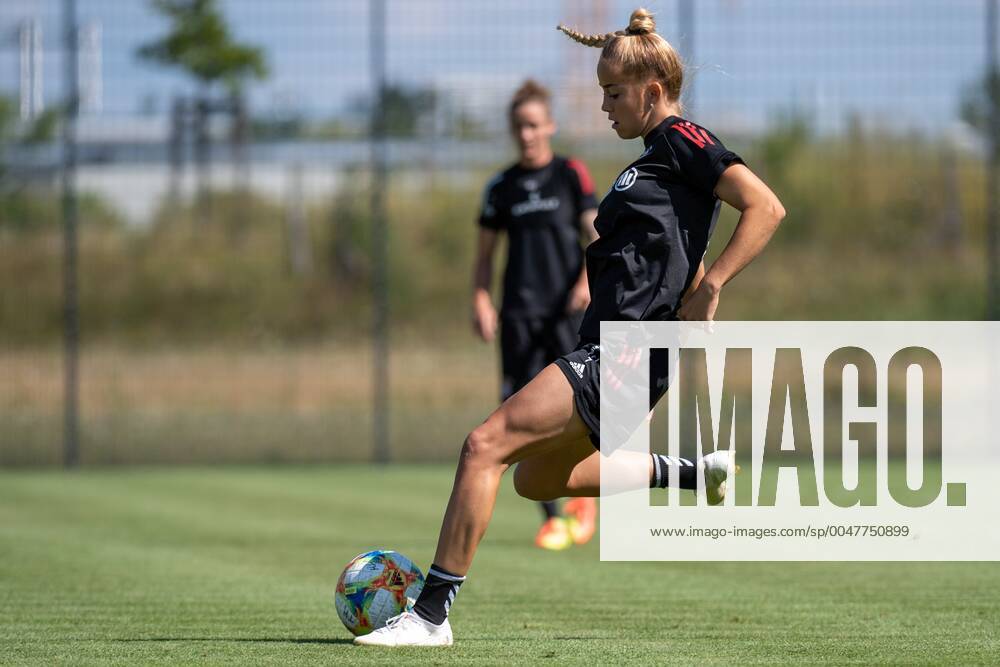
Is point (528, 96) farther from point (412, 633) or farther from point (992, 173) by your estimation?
point (992, 173)

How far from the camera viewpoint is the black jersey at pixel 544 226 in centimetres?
903

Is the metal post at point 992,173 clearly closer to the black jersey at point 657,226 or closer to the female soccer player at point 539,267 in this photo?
the female soccer player at point 539,267

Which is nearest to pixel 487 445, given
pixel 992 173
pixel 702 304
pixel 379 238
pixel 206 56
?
pixel 702 304

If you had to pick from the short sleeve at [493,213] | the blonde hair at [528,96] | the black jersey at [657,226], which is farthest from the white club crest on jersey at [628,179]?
the short sleeve at [493,213]

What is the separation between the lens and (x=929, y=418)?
52.4 ft

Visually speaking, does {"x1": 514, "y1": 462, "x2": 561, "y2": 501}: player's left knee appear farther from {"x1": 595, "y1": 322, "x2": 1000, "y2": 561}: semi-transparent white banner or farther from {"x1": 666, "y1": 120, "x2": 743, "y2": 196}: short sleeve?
{"x1": 666, "y1": 120, "x2": 743, "y2": 196}: short sleeve

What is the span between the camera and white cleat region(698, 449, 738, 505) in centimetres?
540

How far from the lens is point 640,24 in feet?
16.7

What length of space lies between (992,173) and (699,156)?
1098 cm

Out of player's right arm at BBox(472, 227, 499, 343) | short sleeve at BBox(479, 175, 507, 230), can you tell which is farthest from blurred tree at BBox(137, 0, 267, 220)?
player's right arm at BBox(472, 227, 499, 343)

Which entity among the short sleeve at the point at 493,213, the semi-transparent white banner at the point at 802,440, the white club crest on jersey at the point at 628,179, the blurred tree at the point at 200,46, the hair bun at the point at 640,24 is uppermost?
the blurred tree at the point at 200,46

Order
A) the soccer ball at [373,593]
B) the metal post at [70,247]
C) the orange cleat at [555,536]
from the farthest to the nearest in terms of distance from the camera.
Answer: the metal post at [70,247]
the orange cleat at [555,536]
the soccer ball at [373,593]

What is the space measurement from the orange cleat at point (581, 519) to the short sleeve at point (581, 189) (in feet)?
5.69

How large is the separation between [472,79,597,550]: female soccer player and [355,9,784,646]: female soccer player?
3792 mm
